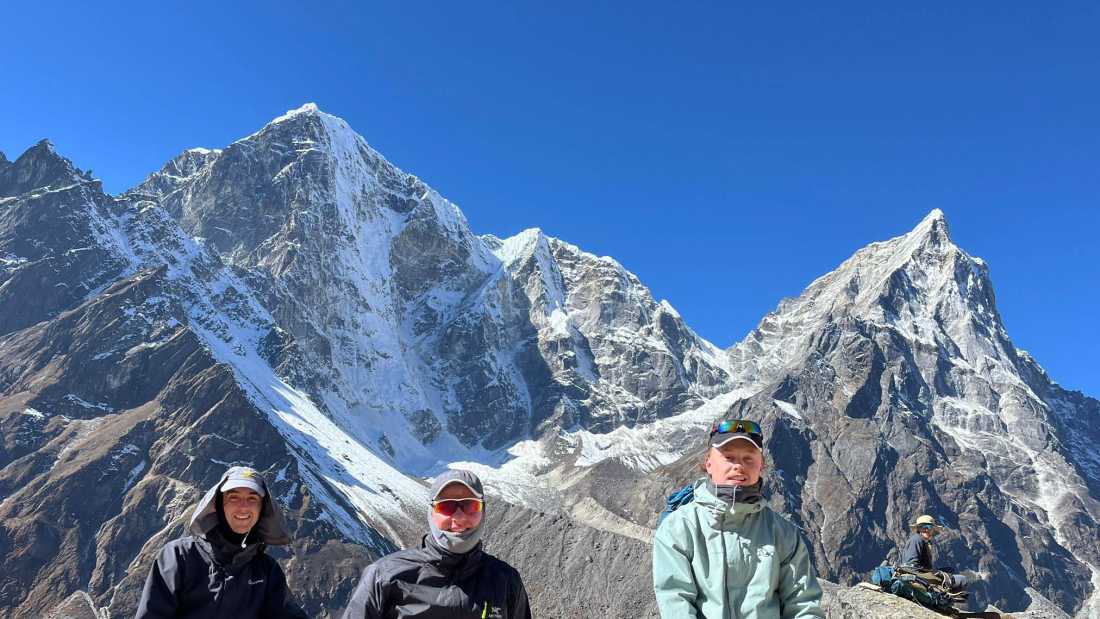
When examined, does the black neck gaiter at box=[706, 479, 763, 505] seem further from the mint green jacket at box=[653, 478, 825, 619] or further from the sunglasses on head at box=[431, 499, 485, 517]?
the sunglasses on head at box=[431, 499, 485, 517]

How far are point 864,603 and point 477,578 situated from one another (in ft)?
47.6

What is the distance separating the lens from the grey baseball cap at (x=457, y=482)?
825 centimetres

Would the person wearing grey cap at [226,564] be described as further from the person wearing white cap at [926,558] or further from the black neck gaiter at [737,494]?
the person wearing white cap at [926,558]

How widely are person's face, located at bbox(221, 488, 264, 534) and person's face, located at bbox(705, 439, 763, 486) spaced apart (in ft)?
15.6

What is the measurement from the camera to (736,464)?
820 centimetres

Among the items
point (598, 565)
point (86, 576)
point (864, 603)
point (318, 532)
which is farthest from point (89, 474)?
point (864, 603)

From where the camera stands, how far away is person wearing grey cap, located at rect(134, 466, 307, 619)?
8.63 metres

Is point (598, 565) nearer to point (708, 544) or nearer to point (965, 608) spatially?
point (965, 608)

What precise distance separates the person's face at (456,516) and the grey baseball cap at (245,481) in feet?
6.48

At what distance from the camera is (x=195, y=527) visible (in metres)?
8.77

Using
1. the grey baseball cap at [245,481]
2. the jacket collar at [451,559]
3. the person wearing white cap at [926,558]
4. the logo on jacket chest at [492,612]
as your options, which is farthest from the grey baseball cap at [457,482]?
the person wearing white cap at [926,558]

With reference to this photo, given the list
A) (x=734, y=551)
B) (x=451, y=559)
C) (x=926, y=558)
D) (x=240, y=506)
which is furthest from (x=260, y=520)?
(x=926, y=558)

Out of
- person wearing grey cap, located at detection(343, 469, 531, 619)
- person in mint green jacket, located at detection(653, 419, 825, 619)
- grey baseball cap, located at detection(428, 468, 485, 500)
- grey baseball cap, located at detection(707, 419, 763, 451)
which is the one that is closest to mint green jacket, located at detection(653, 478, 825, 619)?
person in mint green jacket, located at detection(653, 419, 825, 619)

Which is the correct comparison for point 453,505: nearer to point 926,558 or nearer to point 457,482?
point 457,482
